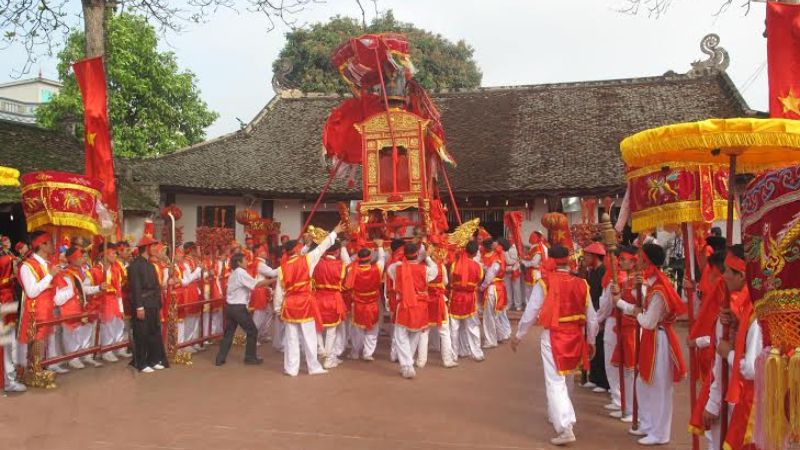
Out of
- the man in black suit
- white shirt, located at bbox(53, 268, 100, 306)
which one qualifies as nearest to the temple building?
white shirt, located at bbox(53, 268, 100, 306)

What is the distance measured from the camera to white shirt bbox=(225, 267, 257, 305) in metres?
9.14

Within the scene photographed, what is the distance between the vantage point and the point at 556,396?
5.71 metres

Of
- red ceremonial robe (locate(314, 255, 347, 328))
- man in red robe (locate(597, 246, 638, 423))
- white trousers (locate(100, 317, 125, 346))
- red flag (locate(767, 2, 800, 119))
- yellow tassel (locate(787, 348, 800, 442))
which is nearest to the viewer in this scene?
yellow tassel (locate(787, 348, 800, 442))

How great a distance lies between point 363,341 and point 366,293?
0.90 m

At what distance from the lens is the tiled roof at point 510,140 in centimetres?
1909

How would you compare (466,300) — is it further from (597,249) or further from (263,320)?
(263,320)

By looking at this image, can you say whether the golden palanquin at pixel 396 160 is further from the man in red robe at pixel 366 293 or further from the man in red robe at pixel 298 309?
the man in red robe at pixel 298 309

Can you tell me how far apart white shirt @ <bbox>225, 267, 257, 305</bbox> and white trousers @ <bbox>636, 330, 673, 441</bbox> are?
18.1ft

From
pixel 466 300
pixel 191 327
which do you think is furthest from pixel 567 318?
pixel 191 327

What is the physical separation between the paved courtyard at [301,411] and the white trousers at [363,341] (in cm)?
49

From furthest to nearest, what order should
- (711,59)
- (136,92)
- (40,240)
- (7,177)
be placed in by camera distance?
(136,92)
(711,59)
(40,240)
(7,177)

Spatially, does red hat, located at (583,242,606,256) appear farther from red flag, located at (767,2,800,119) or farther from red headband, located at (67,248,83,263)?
red headband, located at (67,248,83,263)

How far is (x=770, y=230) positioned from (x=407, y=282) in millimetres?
6051

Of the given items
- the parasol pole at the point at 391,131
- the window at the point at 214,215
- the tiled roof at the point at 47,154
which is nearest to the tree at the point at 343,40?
the window at the point at 214,215
